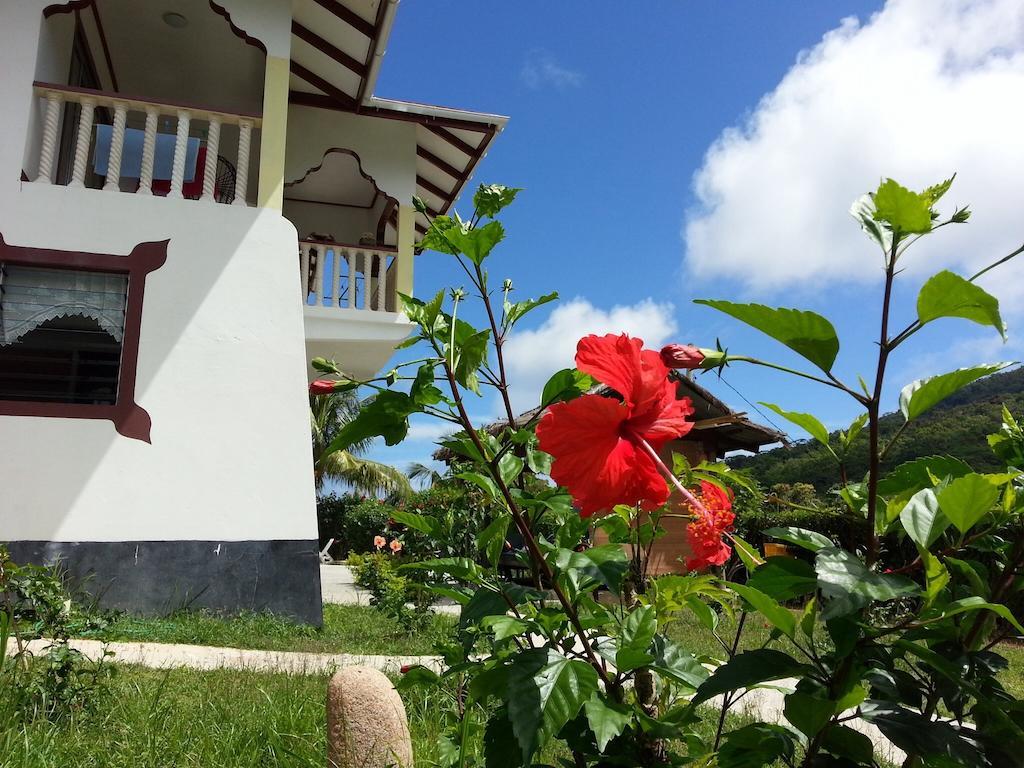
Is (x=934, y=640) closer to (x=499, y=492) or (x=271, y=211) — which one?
(x=499, y=492)

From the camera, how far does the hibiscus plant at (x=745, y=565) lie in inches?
26.5

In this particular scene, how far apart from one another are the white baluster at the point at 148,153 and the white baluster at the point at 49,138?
0.59 m

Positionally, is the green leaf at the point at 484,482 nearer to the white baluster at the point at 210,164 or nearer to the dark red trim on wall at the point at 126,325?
the dark red trim on wall at the point at 126,325

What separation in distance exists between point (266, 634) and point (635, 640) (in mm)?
4776

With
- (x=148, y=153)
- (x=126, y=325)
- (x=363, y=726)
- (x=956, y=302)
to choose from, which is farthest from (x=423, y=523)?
(x=148, y=153)

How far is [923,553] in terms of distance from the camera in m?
0.67

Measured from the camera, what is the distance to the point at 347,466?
20484mm

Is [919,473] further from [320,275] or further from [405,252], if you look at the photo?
[320,275]

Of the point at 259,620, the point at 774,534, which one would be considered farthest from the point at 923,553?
the point at 259,620

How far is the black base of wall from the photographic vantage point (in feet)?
16.3

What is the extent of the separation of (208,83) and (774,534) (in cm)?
860

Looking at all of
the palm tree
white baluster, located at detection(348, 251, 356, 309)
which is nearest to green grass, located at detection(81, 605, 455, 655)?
white baluster, located at detection(348, 251, 356, 309)

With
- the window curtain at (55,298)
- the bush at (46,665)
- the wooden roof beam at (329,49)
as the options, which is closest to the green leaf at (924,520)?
the bush at (46,665)

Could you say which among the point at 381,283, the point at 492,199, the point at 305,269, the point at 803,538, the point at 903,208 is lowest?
the point at 803,538
